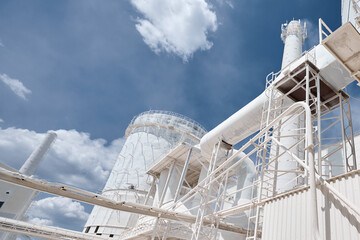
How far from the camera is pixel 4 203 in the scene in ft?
83.4

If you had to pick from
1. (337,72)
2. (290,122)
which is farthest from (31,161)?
(337,72)

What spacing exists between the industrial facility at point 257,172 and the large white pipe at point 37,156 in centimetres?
12

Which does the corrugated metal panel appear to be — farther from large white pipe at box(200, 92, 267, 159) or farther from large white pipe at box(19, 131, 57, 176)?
large white pipe at box(19, 131, 57, 176)

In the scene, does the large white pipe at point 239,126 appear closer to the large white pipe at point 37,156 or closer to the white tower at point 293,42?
the white tower at point 293,42

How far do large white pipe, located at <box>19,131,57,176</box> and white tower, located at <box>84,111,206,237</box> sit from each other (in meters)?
10.5

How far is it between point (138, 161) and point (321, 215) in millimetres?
23587

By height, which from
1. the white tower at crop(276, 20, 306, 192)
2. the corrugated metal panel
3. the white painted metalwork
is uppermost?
the white tower at crop(276, 20, 306, 192)

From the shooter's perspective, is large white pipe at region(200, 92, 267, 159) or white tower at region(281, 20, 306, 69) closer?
large white pipe at region(200, 92, 267, 159)

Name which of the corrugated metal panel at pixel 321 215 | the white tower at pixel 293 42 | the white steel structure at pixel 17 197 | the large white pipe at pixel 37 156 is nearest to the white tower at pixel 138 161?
the white steel structure at pixel 17 197

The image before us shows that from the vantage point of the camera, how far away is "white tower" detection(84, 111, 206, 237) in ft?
75.7

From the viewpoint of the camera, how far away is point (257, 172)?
27.9 ft

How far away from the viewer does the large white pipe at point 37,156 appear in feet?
96.6

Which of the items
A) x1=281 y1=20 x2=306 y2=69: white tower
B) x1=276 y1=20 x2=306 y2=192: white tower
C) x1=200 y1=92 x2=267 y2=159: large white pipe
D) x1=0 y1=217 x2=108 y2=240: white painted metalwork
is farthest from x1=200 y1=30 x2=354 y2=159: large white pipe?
x1=0 y1=217 x2=108 y2=240: white painted metalwork

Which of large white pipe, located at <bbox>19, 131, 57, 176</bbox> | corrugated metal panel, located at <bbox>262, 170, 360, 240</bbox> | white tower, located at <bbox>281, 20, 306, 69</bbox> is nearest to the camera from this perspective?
corrugated metal panel, located at <bbox>262, 170, 360, 240</bbox>
